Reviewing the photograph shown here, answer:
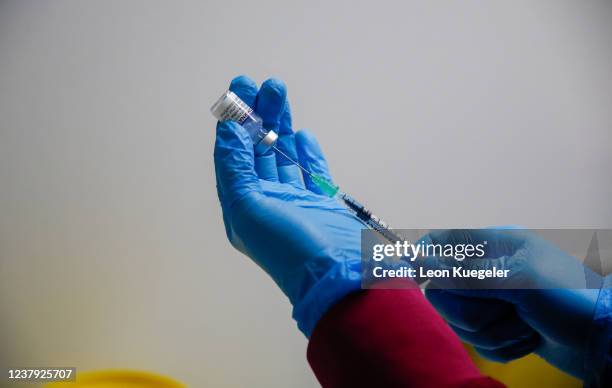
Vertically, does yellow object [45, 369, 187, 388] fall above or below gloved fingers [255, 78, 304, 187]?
below

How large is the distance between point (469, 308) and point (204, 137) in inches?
35.5

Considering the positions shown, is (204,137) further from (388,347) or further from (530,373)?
(530,373)

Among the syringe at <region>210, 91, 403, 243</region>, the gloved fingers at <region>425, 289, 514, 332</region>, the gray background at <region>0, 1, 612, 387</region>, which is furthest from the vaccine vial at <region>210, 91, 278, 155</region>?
the gloved fingers at <region>425, 289, 514, 332</region>

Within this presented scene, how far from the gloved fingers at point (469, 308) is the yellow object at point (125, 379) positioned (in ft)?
2.59

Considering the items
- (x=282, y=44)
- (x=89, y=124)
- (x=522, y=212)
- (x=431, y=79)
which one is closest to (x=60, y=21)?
(x=89, y=124)

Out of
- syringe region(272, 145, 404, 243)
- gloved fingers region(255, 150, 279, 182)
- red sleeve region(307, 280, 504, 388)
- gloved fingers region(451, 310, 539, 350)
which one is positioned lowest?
gloved fingers region(451, 310, 539, 350)

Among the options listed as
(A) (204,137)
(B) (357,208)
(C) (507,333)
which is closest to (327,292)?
(B) (357,208)

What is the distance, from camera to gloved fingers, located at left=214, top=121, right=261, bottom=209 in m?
0.97

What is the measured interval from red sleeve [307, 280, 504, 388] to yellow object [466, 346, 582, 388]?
31.4 inches

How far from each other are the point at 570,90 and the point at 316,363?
54.0 inches

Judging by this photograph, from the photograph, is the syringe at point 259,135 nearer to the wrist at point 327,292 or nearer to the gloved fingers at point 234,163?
the gloved fingers at point 234,163

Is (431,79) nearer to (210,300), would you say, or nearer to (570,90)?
(570,90)

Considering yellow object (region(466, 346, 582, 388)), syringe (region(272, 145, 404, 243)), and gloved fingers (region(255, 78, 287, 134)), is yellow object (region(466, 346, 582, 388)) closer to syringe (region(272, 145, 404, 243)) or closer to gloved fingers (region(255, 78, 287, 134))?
syringe (region(272, 145, 404, 243))

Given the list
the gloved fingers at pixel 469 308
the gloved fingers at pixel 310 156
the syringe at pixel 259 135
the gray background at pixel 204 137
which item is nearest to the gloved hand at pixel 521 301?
the gloved fingers at pixel 469 308
